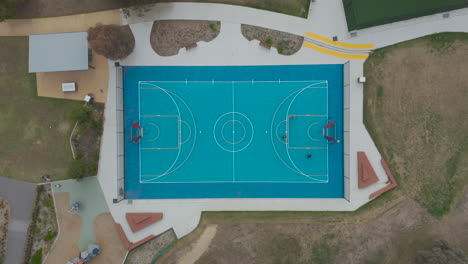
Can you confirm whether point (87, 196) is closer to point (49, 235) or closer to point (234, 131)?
point (49, 235)

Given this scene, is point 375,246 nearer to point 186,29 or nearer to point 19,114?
point 186,29

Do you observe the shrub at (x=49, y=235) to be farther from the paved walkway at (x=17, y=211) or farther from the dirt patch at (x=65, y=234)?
the paved walkway at (x=17, y=211)

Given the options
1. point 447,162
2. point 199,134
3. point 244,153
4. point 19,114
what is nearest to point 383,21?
point 447,162

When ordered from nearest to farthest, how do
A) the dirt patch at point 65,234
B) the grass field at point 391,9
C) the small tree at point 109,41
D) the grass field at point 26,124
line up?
1. the small tree at point 109,41
2. the grass field at point 391,9
3. the dirt patch at point 65,234
4. the grass field at point 26,124

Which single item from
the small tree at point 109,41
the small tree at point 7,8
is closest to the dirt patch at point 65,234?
the small tree at point 109,41

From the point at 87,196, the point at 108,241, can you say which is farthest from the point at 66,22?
the point at 108,241

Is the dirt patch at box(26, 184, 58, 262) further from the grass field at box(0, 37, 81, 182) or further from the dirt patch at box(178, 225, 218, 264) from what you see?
the dirt patch at box(178, 225, 218, 264)
